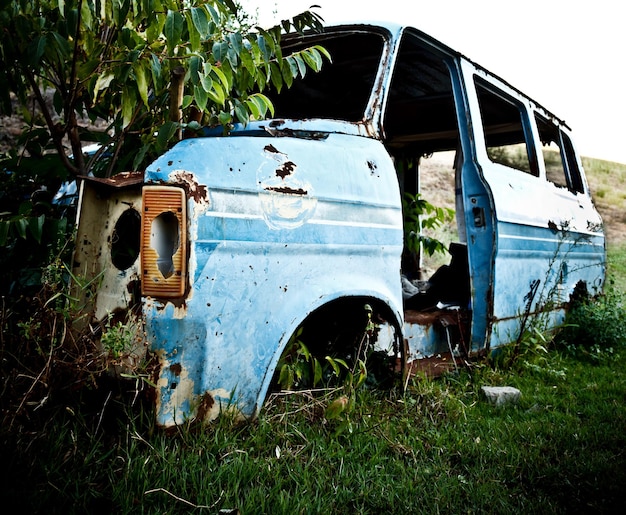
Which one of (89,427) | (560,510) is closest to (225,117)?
(89,427)

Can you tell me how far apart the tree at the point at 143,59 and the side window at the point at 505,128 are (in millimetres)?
2362

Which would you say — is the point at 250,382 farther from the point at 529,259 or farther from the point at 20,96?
the point at 529,259

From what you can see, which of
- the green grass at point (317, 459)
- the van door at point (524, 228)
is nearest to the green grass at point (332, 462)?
the green grass at point (317, 459)

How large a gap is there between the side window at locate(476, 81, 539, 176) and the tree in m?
2.36

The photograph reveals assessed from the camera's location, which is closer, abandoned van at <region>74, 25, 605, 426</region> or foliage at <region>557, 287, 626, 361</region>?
abandoned van at <region>74, 25, 605, 426</region>

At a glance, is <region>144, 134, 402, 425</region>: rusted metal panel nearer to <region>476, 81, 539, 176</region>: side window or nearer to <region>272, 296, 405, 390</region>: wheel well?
<region>272, 296, 405, 390</region>: wheel well

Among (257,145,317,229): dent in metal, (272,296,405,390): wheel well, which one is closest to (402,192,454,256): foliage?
(272,296,405,390): wheel well

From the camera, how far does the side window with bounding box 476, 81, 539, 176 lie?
425 centimetres

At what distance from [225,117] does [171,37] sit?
1.19ft

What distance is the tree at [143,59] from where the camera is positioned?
2043 mm

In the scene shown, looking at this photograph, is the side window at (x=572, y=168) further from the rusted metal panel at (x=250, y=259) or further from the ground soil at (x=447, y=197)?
the ground soil at (x=447, y=197)

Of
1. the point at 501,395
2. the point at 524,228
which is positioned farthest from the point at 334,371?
the point at 524,228

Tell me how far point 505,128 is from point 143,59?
3886 millimetres

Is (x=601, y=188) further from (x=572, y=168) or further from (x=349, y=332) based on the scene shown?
(x=349, y=332)
